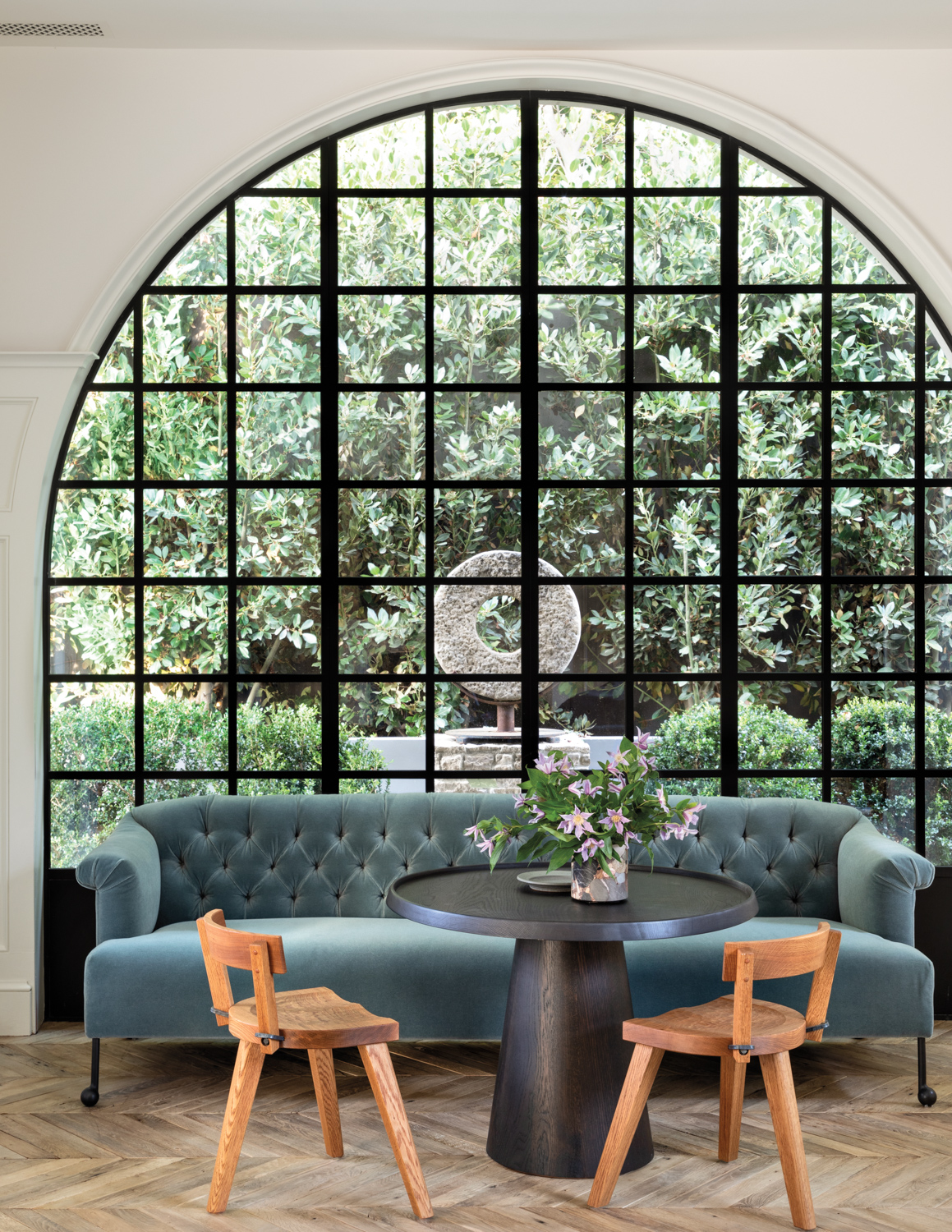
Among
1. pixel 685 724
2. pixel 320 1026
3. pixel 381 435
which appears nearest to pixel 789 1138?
pixel 320 1026

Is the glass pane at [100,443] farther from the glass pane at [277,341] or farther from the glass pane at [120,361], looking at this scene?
the glass pane at [277,341]

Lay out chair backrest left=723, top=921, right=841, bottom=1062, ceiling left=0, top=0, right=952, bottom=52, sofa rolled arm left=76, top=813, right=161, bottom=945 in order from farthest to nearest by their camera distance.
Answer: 1. ceiling left=0, top=0, right=952, bottom=52
2. sofa rolled arm left=76, top=813, right=161, bottom=945
3. chair backrest left=723, top=921, right=841, bottom=1062

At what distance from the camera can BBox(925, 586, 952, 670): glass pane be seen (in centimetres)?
443

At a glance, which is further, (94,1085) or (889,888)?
(889,888)

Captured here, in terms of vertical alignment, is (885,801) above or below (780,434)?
below

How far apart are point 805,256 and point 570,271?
0.96m

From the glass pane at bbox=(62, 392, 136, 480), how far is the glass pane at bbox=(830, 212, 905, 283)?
2.95 metres

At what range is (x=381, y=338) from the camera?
14.6 feet

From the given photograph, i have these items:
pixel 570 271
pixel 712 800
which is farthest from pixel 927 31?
pixel 712 800

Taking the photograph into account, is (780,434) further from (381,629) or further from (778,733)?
(381,629)

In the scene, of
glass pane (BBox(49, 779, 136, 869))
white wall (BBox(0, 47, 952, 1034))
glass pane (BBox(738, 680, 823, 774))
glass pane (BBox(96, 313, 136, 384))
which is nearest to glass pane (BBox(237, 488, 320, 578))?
glass pane (BBox(96, 313, 136, 384))

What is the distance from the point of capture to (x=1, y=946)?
4191 mm

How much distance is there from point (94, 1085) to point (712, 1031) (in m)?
1.99

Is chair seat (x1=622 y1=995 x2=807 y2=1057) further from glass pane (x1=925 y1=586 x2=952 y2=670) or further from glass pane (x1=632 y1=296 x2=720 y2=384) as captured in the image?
glass pane (x1=632 y1=296 x2=720 y2=384)
